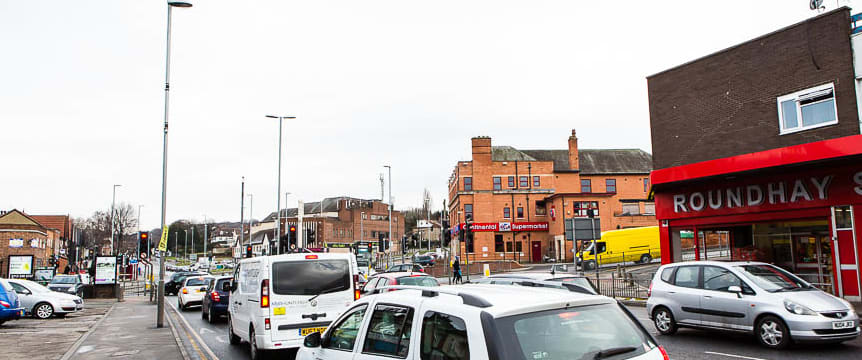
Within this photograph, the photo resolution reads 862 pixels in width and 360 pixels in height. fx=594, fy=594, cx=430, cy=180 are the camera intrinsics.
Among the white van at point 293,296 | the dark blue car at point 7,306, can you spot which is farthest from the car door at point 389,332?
the dark blue car at point 7,306

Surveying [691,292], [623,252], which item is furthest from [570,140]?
[691,292]

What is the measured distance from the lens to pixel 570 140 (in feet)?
200

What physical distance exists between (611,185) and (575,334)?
60481mm

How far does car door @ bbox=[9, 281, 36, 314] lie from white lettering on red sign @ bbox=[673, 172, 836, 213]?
2381 centimetres

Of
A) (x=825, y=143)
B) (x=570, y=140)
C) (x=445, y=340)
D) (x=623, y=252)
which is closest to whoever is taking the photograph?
(x=445, y=340)

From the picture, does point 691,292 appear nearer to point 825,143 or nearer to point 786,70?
point 825,143

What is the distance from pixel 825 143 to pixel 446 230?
17.9 m

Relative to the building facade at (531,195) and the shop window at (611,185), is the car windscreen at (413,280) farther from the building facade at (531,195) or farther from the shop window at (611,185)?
the shop window at (611,185)

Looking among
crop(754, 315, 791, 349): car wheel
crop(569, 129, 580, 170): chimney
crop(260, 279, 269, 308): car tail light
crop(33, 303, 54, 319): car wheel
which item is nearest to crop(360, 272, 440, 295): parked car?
crop(260, 279, 269, 308): car tail light

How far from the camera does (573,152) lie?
61375mm

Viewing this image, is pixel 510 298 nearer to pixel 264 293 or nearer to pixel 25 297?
pixel 264 293

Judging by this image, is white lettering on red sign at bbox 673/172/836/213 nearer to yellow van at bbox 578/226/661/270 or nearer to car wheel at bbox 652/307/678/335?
car wheel at bbox 652/307/678/335

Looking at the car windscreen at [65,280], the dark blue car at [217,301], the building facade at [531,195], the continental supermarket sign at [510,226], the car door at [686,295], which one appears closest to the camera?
the car door at [686,295]

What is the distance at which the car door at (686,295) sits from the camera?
11875 millimetres
